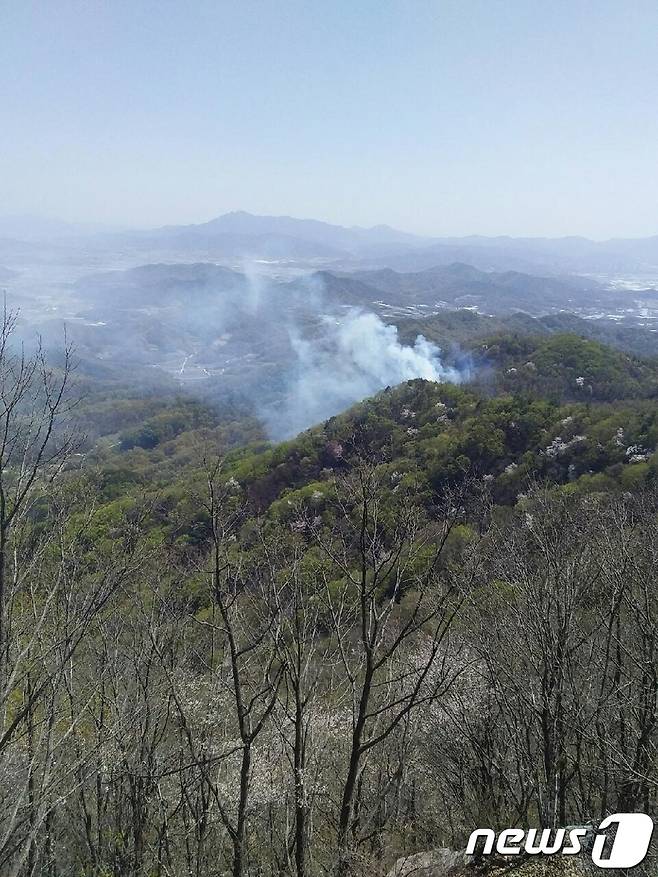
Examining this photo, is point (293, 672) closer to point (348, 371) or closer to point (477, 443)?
point (477, 443)

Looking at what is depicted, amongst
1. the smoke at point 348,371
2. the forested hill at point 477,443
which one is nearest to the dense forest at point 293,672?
the forested hill at point 477,443

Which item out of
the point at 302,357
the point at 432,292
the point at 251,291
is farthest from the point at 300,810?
the point at 432,292

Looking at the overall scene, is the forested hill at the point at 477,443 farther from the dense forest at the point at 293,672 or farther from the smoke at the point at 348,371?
the smoke at the point at 348,371

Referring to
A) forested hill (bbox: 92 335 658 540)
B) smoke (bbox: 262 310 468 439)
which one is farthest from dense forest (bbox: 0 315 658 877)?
smoke (bbox: 262 310 468 439)

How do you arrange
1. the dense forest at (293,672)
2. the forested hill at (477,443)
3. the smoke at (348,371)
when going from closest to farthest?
the dense forest at (293,672) < the forested hill at (477,443) < the smoke at (348,371)

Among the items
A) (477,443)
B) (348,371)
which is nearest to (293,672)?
(477,443)

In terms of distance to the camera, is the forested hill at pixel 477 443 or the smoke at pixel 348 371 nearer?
the forested hill at pixel 477 443

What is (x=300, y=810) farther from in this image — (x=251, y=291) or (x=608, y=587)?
(x=251, y=291)
